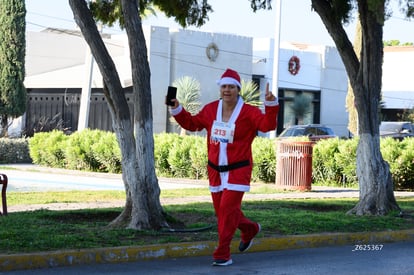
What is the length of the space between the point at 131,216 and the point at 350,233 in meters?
3.03

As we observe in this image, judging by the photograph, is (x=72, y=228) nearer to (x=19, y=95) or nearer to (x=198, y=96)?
(x=19, y=95)

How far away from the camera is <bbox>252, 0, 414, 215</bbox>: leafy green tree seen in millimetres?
14531

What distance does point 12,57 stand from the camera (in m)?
36.8

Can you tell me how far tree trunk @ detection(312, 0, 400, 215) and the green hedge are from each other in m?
7.68

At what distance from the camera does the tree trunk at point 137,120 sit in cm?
1156

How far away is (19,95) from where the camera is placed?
122 ft

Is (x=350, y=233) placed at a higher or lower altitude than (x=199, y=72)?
lower

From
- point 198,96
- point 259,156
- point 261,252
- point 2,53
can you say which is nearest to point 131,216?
point 261,252

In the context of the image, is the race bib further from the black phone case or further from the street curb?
the street curb

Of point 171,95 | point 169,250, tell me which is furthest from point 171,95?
point 169,250

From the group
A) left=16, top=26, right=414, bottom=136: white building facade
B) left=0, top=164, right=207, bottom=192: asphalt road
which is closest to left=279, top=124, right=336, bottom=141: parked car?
left=16, top=26, right=414, bottom=136: white building facade

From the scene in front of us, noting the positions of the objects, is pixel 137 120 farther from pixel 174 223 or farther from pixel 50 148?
pixel 50 148

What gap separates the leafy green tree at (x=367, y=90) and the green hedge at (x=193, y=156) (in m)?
7.70

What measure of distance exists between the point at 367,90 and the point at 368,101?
18cm
